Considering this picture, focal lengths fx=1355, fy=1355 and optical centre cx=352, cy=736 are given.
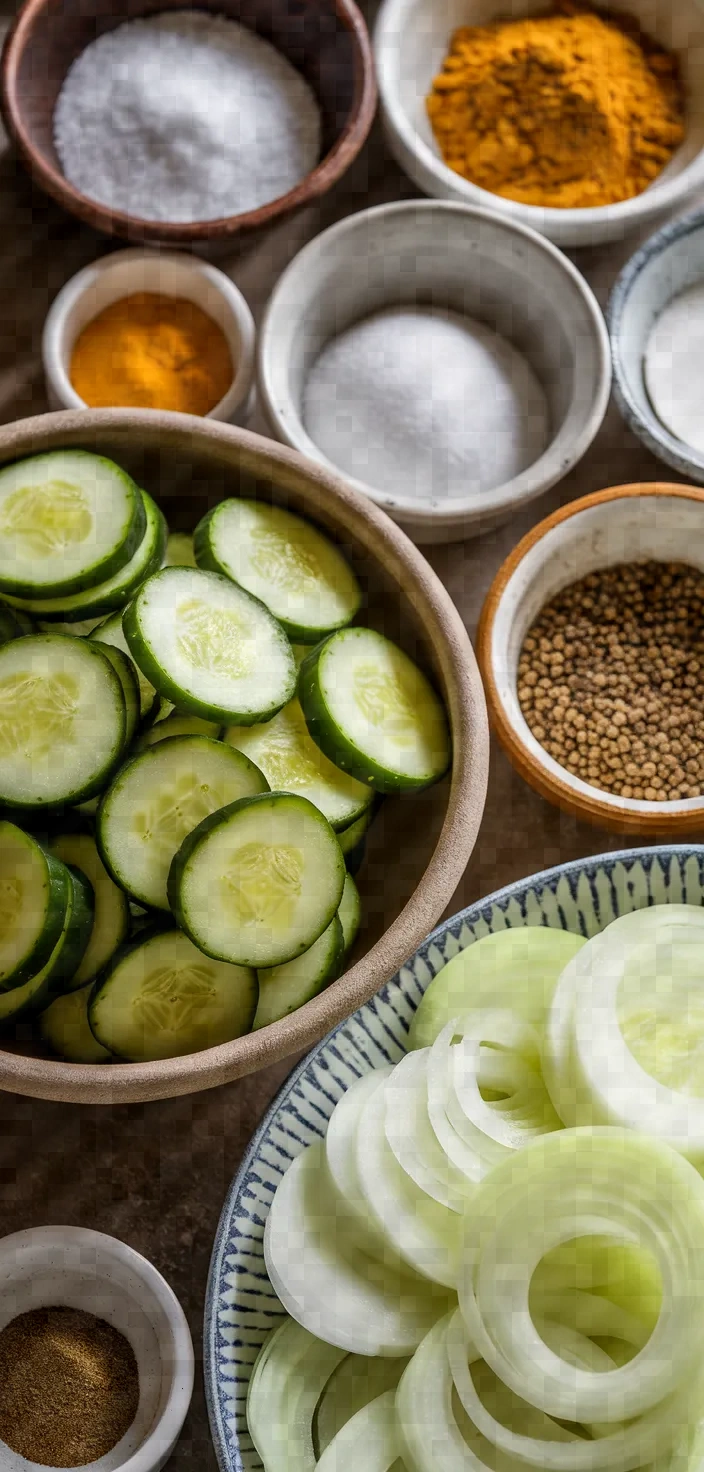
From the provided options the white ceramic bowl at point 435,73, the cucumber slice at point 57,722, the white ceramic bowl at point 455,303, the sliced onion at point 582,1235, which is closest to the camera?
the sliced onion at point 582,1235

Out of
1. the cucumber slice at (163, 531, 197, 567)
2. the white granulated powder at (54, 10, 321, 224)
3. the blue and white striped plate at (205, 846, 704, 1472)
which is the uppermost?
the white granulated powder at (54, 10, 321, 224)

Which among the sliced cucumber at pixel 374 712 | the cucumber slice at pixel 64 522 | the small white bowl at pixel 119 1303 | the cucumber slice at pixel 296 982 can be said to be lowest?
the small white bowl at pixel 119 1303

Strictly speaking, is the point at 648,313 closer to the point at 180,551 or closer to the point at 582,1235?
the point at 180,551

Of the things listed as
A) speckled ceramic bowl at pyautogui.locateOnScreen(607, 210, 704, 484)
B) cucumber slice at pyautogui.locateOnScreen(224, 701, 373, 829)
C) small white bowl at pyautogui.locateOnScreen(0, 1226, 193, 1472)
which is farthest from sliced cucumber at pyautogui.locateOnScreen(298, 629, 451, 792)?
small white bowl at pyautogui.locateOnScreen(0, 1226, 193, 1472)

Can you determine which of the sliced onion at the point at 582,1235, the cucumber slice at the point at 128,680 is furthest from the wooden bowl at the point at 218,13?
the sliced onion at the point at 582,1235

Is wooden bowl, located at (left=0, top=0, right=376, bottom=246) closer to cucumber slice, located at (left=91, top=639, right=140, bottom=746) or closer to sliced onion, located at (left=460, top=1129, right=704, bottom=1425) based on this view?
cucumber slice, located at (left=91, top=639, right=140, bottom=746)

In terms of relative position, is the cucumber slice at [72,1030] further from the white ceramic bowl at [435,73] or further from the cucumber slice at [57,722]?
the white ceramic bowl at [435,73]

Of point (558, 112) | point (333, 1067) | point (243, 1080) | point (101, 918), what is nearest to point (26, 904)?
point (101, 918)
